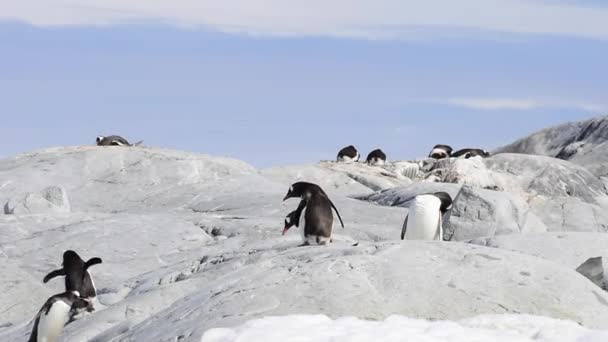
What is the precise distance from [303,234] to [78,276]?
127 inches

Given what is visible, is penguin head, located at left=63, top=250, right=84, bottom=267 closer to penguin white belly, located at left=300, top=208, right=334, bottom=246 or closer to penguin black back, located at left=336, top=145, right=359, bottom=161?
penguin white belly, located at left=300, top=208, right=334, bottom=246

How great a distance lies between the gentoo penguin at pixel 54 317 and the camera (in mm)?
11383

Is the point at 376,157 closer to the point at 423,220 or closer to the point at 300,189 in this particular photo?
the point at 423,220

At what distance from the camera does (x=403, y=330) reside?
807cm

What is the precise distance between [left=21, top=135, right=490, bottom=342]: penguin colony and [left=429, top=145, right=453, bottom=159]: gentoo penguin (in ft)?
79.8

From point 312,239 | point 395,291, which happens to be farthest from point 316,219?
point 395,291

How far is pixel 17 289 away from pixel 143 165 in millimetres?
13472

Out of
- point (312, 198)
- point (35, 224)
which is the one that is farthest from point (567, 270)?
point (35, 224)

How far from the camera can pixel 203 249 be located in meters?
18.5

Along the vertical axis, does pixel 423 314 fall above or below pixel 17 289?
above

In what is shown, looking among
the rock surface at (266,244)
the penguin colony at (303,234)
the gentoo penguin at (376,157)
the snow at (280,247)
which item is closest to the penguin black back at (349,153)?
the gentoo penguin at (376,157)

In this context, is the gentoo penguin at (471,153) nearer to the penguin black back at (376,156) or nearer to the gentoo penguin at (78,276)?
the penguin black back at (376,156)

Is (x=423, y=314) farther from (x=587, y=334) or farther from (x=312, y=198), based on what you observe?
(x=312, y=198)

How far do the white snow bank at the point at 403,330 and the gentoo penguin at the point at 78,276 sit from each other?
19.4ft
